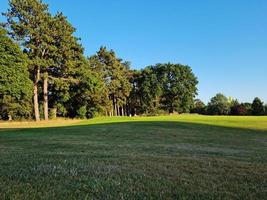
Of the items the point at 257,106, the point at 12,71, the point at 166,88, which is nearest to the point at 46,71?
the point at 12,71

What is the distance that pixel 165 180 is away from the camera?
17.4 ft

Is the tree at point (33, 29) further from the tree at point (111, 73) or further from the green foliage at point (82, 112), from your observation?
the tree at point (111, 73)

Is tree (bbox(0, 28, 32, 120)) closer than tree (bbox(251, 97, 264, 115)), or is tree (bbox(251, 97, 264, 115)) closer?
tree (bbox(0, 28, 32, 120))

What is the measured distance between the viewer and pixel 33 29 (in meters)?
45.5

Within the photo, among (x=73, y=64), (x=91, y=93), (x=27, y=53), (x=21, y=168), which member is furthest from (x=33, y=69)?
(x=21, y=168)

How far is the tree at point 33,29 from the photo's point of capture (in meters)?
44.9

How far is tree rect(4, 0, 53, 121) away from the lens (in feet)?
147

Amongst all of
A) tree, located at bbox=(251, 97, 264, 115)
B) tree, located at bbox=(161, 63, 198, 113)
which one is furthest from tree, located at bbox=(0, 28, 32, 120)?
tree, located at bbox=(251, 97, 264, 115)

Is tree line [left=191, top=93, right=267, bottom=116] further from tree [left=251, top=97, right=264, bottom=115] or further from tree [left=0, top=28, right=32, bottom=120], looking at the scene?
tree [left=0, top=28, right=32, bottom=120]

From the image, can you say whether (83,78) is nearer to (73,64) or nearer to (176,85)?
(73,64)

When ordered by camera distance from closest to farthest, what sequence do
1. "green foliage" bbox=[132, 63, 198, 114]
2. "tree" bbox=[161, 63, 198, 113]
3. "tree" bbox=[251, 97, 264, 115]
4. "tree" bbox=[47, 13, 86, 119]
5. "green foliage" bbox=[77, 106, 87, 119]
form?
1. "tree" bbox=[47, 13, 86, 119]
2. "green foliage" bbox=[77, 106, 87, 119]
3. "tree" bbox=[251, 97, 264, 115]
4. "green foliage" bbox=[132, 63, 198, 114]
5. "tree" bbox=[161, 63, 198, 113]

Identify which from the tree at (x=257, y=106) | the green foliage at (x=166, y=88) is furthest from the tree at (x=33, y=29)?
the tree at (x=257, y=106)

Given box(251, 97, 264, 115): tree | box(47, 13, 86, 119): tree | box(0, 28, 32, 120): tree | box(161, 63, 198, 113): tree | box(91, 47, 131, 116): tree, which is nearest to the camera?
box(0, 28, 32, 120): tree

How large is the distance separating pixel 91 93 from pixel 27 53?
41.0ft
